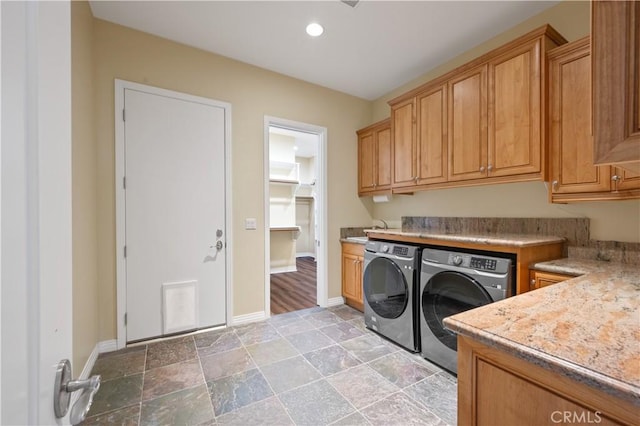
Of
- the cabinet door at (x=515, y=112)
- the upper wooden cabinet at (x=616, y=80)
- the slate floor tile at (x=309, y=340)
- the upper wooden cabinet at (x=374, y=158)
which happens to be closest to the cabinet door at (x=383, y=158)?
the upper wooden cabinet at (x=374, y=158)

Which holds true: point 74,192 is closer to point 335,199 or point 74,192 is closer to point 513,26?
point 335,199

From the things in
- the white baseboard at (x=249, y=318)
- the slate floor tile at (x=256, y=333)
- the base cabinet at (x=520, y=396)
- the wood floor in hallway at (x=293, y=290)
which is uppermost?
the base cabinet at (x=520, y=396)

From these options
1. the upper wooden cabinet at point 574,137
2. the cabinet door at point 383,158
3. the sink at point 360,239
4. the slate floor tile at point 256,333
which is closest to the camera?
the upper wooden cabinet at point 574,137

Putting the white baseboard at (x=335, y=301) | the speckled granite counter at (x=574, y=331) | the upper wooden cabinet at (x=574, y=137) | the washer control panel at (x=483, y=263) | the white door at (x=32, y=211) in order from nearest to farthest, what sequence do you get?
the white door at (x=32, y=211), the speckled granite counter at (x=574, y=331), the upper wooden cabinet at (x=574, y=137), the washer control panel at (x=483, y=263), the white baseboard at (x=335, y=301)

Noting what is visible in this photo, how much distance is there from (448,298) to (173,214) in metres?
2.54

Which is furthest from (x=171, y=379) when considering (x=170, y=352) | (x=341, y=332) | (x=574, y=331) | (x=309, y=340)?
(x=574, y=331)

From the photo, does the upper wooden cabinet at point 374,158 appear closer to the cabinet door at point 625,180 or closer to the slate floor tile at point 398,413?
the cabinet door at point 625,180

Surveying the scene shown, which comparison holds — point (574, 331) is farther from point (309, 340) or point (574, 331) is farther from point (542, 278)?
point (309, 340)

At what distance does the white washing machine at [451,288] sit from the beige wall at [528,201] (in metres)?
0.77

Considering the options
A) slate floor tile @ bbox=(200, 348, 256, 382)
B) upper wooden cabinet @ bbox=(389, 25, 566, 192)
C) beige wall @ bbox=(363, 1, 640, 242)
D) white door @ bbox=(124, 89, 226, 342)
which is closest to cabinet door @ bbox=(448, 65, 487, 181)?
upper wooden cabinet @ bbox=(389, 25, 566, 192)

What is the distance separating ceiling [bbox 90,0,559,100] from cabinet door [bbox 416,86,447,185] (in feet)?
1.76

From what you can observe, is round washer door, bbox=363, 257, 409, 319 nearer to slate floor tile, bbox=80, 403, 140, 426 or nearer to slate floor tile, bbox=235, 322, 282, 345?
slate floor tile, bbox=235, 322, 282, 345

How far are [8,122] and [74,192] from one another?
1.86 metres

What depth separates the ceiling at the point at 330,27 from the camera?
2139mm
